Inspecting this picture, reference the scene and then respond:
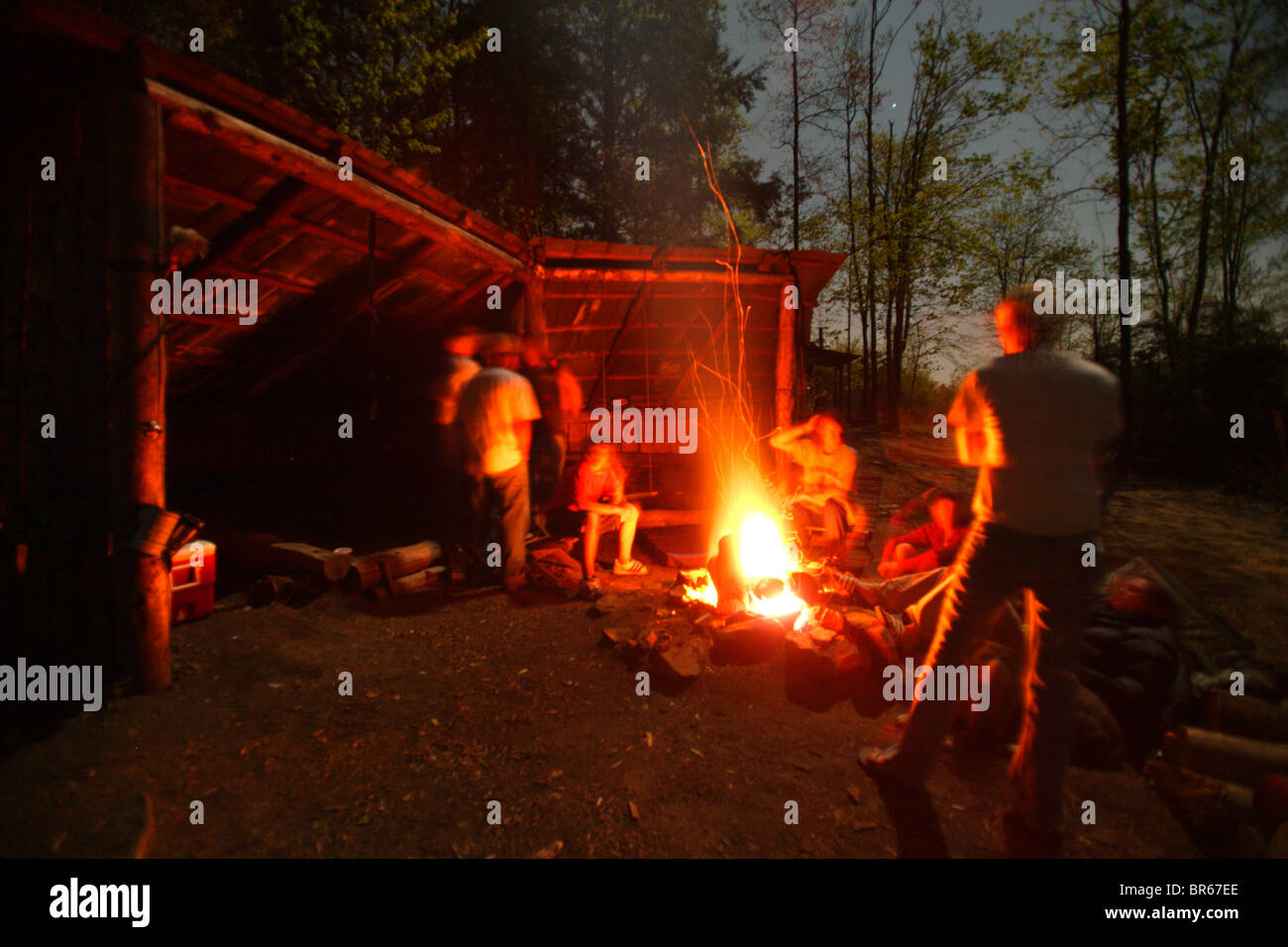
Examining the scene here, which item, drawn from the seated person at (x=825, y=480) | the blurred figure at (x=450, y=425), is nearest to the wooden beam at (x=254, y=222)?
the blurred figure at (x=450, y=425)

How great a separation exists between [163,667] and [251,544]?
2738 mm

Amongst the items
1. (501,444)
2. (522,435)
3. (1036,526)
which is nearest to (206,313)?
(501,444)

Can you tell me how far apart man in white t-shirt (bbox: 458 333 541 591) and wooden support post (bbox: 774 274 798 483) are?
4.44m

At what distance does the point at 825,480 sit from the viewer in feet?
23.4

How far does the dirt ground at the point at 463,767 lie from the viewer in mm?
2744

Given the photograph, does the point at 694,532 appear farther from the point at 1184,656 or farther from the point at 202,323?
the point at 202,323

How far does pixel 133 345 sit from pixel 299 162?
74.9 inches

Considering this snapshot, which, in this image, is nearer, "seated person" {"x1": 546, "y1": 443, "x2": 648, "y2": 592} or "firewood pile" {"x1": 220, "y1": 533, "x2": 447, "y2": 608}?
"firewood pile" {"x1": 220, "y1": 533, "x2": 447, "y2": 608}

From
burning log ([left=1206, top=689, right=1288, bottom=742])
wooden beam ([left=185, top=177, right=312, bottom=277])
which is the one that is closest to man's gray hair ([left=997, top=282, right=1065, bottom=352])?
burning log ([left=1206, top=689, right=1288, bottom=742])

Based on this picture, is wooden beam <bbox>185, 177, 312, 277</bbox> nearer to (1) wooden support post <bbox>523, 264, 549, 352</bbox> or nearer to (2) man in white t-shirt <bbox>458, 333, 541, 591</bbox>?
(2) man in white t-shirt <bbox>458, 333, 541, 591</bbox>

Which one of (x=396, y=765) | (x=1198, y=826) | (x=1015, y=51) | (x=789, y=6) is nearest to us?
(x=1198, y=826)

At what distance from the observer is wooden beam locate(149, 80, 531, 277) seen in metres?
3.66
